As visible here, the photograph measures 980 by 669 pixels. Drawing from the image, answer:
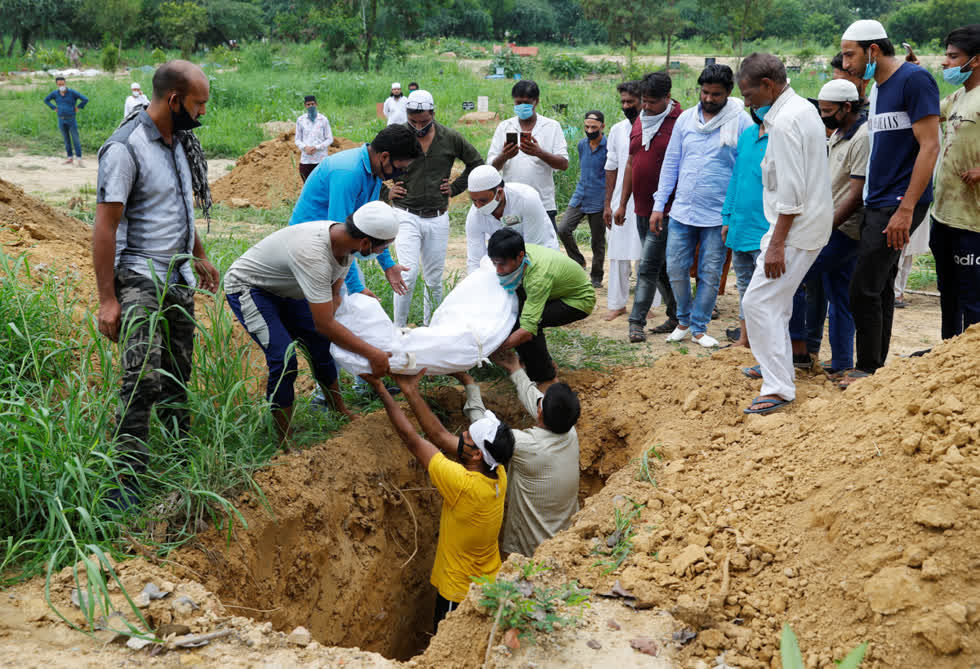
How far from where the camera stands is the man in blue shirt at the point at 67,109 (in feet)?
45.0

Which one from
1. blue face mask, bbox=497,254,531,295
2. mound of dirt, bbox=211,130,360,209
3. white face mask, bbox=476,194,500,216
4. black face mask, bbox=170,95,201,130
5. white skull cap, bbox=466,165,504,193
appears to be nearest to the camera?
black face mask, bbox=170,95,201,130

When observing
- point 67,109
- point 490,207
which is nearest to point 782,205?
point 490,207

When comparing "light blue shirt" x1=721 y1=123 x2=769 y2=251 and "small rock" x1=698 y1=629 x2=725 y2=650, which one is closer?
"small rock" x1=698 y1=629 x2=725 y2=650

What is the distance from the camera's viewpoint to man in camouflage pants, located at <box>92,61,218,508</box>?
317 cm

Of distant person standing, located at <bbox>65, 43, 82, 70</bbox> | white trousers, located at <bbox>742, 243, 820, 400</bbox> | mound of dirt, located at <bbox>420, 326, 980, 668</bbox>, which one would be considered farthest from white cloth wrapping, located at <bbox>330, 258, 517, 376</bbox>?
distant person standing, located at <bbox>65, 43, 82, 70</bbox>

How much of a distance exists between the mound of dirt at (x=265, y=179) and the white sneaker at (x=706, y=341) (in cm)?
774

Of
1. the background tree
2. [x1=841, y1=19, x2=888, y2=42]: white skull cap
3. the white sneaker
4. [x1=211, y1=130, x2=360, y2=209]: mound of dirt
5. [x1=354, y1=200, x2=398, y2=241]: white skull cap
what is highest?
Answer: the background tree

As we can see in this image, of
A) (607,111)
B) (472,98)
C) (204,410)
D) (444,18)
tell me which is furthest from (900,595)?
(444,18)

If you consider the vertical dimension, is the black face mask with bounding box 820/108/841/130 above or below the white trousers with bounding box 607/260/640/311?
above

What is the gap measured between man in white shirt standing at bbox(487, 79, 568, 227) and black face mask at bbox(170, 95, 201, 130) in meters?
3.26

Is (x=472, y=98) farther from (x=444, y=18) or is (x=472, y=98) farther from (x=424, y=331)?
(x=444, y=18)

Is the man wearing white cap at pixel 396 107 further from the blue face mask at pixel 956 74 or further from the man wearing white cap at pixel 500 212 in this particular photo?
the blue face mask at pixel 956 74

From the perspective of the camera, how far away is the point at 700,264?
18.6 ft

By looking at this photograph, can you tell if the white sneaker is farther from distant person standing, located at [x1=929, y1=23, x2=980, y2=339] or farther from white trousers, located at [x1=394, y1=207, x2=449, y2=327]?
white trousers, located at [x1=394, y1=207, x2=449, y2=327]
